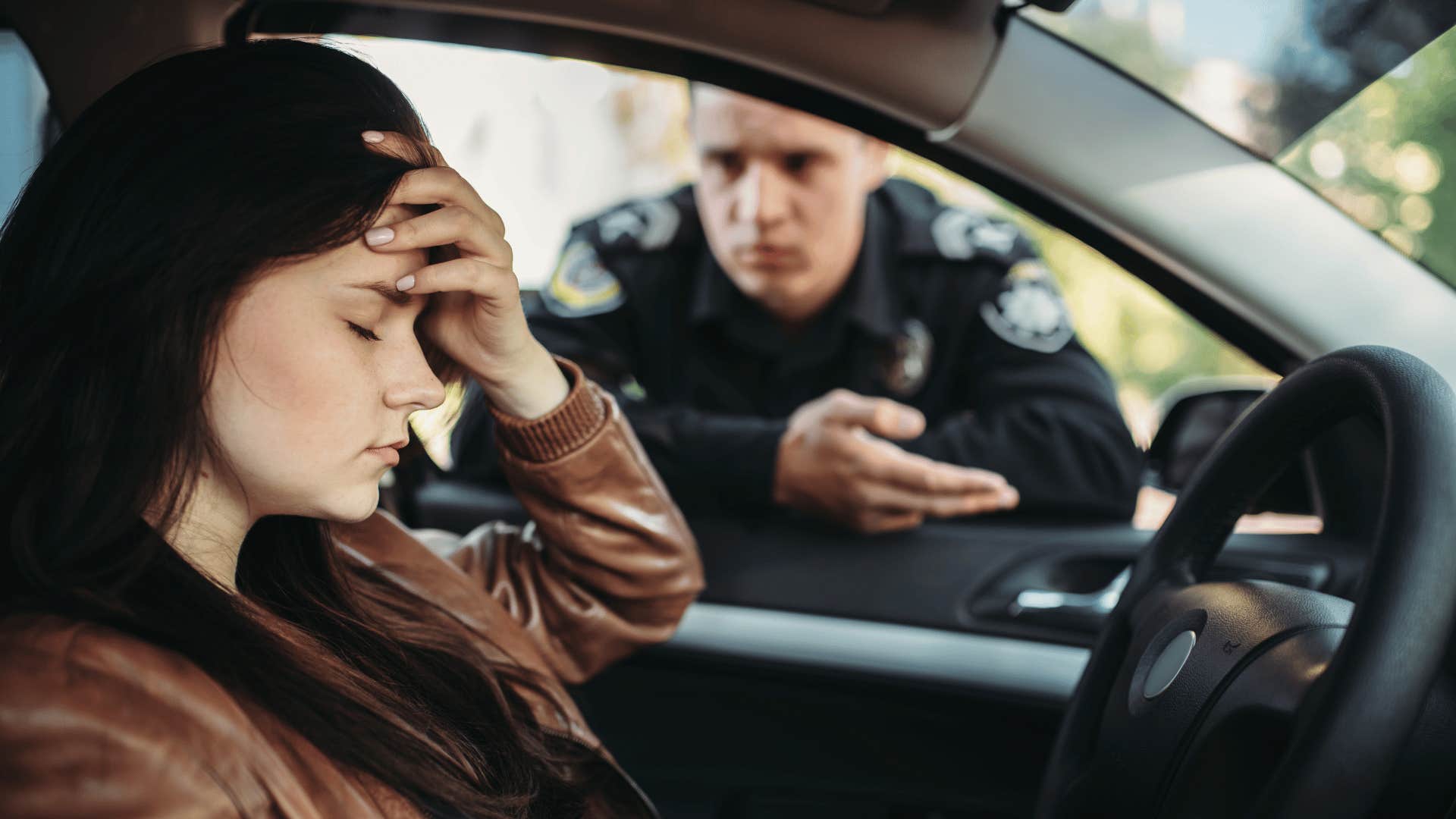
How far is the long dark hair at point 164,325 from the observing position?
0.78 metres

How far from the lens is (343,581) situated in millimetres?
1052

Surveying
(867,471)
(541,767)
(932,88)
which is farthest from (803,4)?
(541,767)

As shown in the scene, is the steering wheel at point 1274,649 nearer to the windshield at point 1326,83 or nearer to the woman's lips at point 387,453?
the windshield at point 1326,83

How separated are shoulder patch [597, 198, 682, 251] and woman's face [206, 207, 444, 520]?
4.45 ft

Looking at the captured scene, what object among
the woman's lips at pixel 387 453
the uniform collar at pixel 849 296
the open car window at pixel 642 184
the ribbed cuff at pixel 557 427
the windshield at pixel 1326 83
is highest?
the windshield at pixel 1326 83

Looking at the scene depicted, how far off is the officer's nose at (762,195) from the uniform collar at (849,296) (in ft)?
0.50

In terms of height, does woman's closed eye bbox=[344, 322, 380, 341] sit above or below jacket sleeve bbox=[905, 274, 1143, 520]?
above

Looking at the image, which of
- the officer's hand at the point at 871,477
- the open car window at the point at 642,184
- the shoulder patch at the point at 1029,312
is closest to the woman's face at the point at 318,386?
the officer's hand at the point at 871,477

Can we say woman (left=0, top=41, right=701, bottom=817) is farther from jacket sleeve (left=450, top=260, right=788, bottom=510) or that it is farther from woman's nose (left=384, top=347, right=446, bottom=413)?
jacket sleeve (left=450, top=260, right=788, bottom=510)

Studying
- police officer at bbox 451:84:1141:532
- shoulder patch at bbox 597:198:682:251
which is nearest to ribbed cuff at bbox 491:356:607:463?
police officer at bbox 451:84:1141:532

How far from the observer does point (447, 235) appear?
3.09ft

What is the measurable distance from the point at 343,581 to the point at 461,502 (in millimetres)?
837

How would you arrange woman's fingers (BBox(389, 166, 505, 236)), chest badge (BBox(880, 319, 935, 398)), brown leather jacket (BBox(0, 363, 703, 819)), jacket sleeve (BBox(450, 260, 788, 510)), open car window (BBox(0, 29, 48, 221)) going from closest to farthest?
1. brown leather jacket (BBox(0, 363, 703, 819))
2. woman's fingers (BBox(389, 166, 505, 236))
3. open car window (BBox(0, 29, 48, 221))
4. jacket sleeve (BBox(450, 260, 788, 510))
5. chest badge (BBox(880, 319, 935, 398))

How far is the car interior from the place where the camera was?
2.60 feet
